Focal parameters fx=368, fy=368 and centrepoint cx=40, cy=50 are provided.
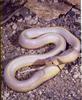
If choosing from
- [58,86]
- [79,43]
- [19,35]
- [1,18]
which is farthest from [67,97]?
[1,18]

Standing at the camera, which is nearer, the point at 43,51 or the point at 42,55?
the point at 42,55

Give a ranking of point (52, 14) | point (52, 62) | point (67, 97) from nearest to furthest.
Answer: point (67, 97)
point (52, 62)
point (52, 14)

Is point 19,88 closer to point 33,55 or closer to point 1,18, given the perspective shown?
point 33,55

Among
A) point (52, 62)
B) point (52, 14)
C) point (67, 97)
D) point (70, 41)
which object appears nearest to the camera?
point (67, 97)

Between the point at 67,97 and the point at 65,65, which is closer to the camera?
the point at 67,97
